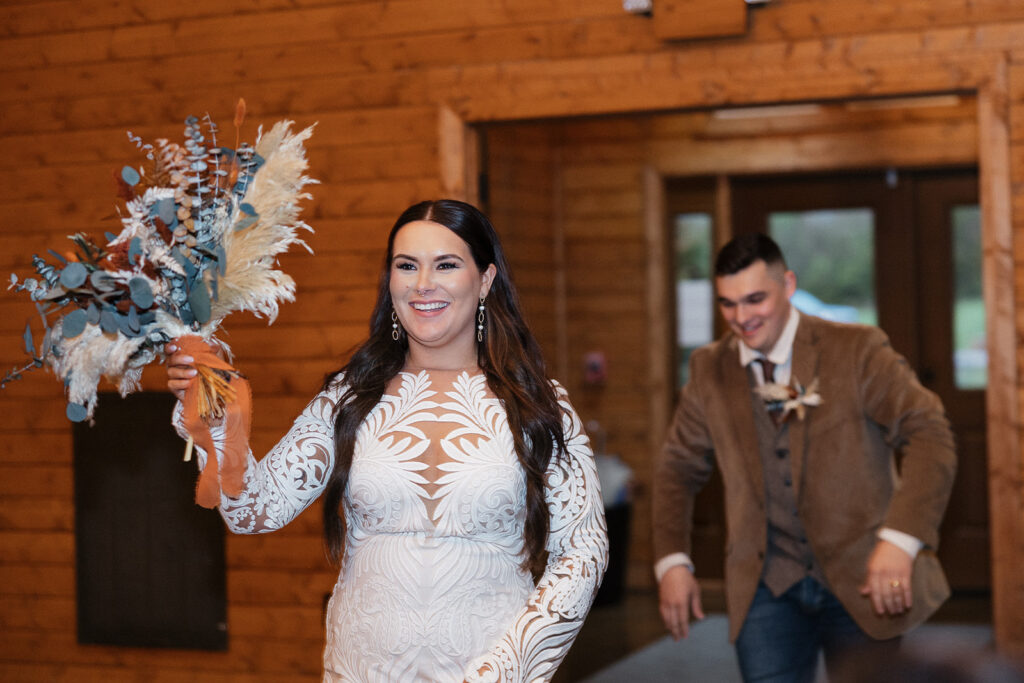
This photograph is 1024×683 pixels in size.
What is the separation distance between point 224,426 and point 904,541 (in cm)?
180

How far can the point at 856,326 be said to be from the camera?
3.49 metres

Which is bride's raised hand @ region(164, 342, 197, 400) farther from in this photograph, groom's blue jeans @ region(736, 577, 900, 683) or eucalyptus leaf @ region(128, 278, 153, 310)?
groom's blue jeans @ region(736, 577, 900, 683)

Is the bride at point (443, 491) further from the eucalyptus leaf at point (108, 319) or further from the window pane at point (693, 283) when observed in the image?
the window pane at point (693, 283)

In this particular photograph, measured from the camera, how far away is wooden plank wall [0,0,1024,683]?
4168 millimetres

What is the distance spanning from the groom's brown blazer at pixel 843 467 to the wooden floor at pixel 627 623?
7.27ft

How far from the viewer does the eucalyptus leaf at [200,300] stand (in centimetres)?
214

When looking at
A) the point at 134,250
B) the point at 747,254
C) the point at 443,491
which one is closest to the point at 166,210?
the point at 134,250

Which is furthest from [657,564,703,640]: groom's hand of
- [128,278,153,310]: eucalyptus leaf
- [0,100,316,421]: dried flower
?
[128,278,153,310]: eucalyptus leaf

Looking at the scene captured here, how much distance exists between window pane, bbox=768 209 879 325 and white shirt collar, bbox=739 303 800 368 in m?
3.81

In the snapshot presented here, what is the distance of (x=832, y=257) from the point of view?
7.29 m

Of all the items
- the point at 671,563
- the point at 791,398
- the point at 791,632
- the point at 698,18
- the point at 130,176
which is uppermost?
the point at 698,18

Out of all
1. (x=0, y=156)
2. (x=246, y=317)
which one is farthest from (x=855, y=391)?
(x=0, y=156)

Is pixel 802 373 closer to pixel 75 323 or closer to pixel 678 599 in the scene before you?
pixel 678 599

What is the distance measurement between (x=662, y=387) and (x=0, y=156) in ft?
12.8
